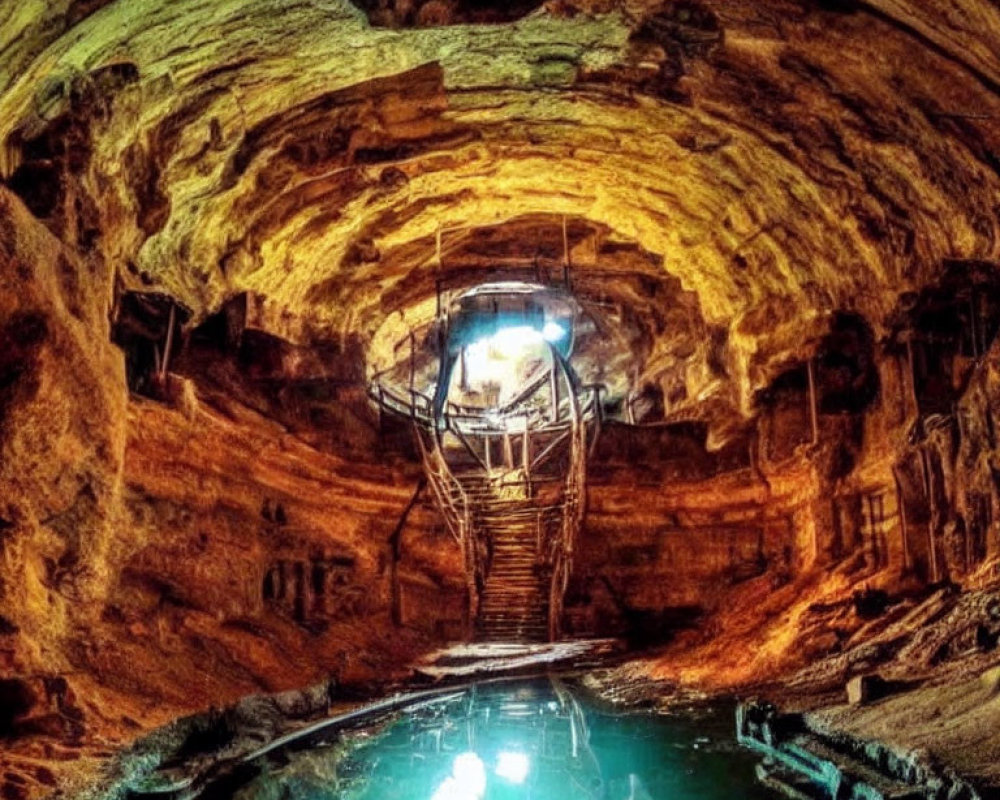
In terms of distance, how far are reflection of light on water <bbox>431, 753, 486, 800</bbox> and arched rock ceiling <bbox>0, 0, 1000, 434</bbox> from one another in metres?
5.48

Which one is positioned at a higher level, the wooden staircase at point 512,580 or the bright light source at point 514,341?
the bright light source at point 514,341

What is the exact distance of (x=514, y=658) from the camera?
14.4 meters

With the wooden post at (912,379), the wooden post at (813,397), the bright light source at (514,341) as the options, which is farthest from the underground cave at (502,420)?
the bright light source at (514,341)

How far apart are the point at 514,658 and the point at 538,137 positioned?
6.94 m

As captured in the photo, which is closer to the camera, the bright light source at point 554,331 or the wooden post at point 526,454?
the wooden post at point 526,454

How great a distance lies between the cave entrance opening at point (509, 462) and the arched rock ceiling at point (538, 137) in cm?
288

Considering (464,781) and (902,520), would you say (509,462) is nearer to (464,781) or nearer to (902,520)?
(902,520)

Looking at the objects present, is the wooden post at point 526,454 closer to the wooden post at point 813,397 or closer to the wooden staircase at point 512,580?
the wooden staircase at point 512,580

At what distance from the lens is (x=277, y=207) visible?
1362cm

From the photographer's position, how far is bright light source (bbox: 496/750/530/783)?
23.9 feet

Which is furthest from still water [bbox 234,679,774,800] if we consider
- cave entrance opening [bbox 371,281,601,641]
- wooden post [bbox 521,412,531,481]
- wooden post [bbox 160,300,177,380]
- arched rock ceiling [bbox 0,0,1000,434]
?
wooden post [bbox 521,412,531,481]

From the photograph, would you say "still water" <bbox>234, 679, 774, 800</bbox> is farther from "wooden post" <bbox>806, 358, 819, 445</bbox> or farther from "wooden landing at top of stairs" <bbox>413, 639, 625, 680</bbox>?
"wooden post" <bbox>806, 358, 819, 445</bbox>

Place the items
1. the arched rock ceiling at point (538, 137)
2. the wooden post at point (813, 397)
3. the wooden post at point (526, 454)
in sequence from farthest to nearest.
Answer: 1. the wooden post at point (526, 454)
2. the wooden post at point (813, 397)
3. the arched rock ceiling at point (538, 137)

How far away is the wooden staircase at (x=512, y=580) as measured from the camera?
1708cm
